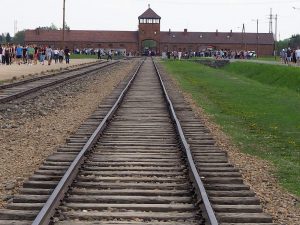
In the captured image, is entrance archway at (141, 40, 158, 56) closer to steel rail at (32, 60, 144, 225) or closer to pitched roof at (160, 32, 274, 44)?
pitched roof at (160, 32, 274, 44)

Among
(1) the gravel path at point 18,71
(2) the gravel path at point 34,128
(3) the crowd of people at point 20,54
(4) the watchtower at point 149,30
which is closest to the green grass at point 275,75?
(2) the gravel path at point 34,128

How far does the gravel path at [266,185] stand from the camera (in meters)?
6.80

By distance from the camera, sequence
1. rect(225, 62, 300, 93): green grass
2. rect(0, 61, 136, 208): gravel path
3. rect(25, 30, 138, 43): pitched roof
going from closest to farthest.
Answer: rect(0, 61, 136, 208): gravel path, rect(225, 62, 300, 93): green grass, rect(25, 30, 138, 43): pitched roof

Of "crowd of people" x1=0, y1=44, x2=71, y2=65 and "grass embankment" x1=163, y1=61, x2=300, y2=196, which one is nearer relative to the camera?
"grass embankment" x1=163, y1=61, x2=300, y2=196

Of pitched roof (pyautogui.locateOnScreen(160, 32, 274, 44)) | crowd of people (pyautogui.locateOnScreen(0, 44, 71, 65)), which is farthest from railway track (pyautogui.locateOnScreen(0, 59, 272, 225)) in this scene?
pitched roof (pyautogui.locateOnScreen(160, 32, 274, 44))

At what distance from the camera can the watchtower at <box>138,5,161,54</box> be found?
133m

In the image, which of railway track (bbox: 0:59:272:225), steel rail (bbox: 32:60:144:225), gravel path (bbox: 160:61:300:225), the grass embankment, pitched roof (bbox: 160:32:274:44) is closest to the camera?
steel rail (bbox: 32:60:144:225)

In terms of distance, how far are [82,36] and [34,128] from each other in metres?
122

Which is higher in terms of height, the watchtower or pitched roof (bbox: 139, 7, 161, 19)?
pitched roof (bbox: 139, 7, 161, 19)

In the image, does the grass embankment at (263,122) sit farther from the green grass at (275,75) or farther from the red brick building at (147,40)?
the red brick building at (147,40)

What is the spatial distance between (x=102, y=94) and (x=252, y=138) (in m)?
11.2

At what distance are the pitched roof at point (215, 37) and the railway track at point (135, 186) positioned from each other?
4978 inches

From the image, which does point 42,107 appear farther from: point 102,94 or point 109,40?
point 109,40

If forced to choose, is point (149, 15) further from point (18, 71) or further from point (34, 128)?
point (34, 128)
